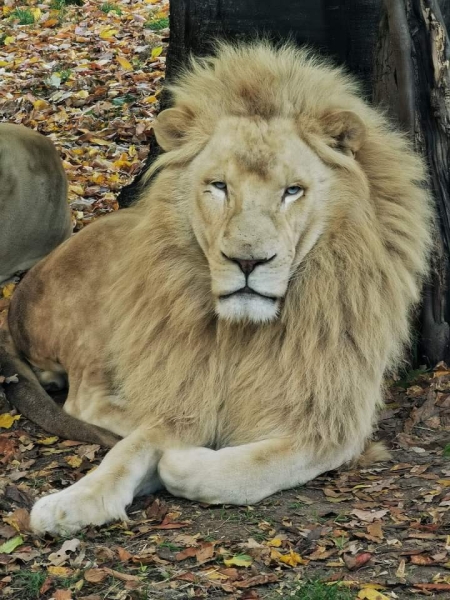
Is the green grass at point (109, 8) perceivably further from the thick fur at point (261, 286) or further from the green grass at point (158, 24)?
the thick fur at point (261, 286)

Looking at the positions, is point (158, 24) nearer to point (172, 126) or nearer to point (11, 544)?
point (172, 126)

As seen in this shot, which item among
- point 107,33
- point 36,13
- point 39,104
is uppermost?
point 36,13

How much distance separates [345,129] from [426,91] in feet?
3.91

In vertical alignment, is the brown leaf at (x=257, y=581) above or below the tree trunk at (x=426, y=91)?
below

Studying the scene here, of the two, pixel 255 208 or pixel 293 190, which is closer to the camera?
pixel 255 208

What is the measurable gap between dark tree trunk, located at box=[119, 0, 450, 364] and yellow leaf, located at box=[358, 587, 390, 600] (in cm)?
232

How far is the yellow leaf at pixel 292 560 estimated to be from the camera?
11.7 feet

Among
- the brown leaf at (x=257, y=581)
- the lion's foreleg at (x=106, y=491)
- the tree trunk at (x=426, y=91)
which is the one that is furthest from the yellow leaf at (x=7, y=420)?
the tree trunk at (x=426, y=91)

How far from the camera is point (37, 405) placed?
199 inches

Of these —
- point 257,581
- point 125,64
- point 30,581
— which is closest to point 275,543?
point 257,581

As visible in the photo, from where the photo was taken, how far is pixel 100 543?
3.81 m

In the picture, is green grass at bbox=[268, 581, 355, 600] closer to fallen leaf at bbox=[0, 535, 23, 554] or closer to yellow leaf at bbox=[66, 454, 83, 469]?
fallen leaf at bbox=[0, 535, 23, 554]

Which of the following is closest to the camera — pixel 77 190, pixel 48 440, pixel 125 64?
pixel 48 440

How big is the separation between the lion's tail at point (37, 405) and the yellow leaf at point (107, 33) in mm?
7305
